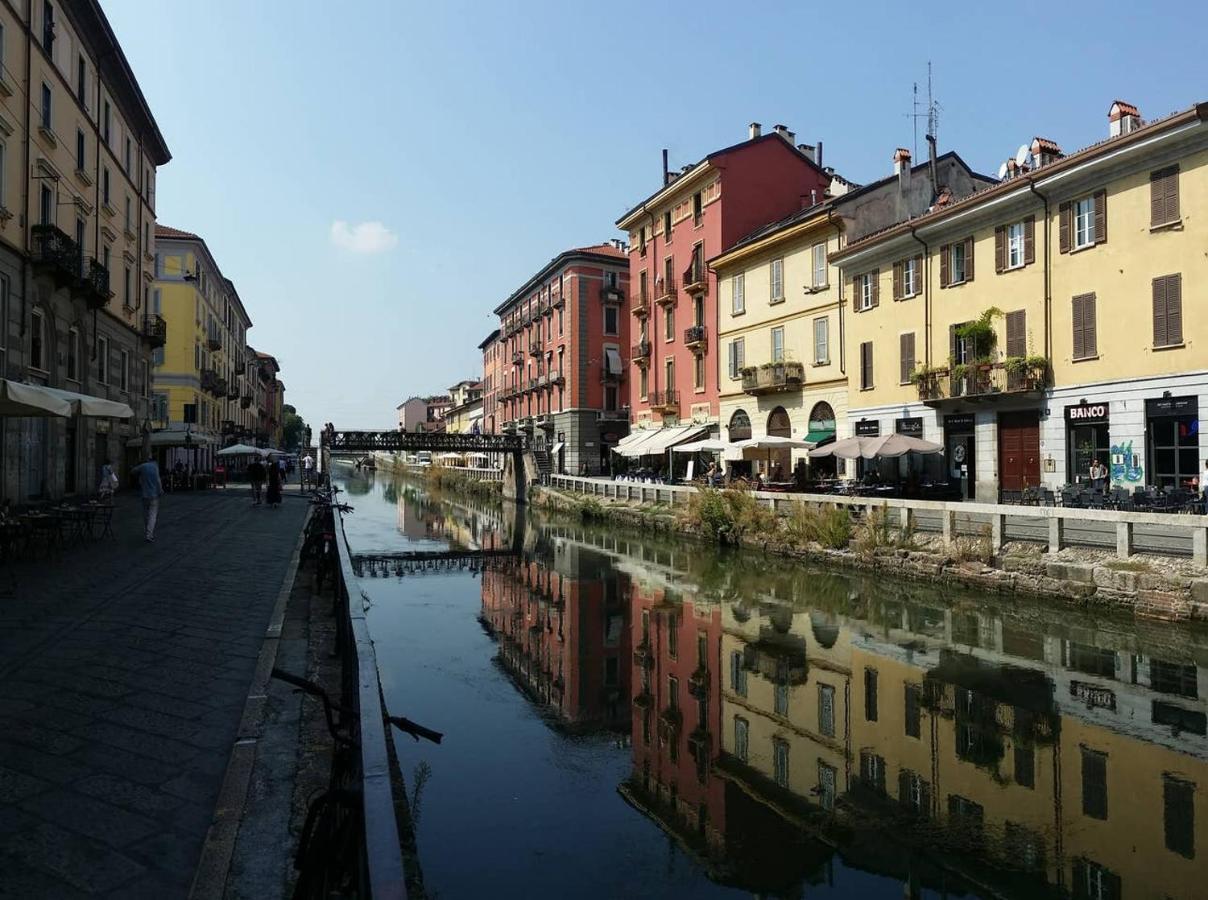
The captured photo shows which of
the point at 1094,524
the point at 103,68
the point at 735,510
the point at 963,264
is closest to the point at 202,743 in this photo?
the point at 1094,524

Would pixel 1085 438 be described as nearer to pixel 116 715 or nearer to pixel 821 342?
pixel 821 342

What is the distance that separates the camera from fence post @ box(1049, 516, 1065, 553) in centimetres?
1385

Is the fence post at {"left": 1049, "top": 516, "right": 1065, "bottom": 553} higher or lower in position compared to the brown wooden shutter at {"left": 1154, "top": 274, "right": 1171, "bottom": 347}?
lower

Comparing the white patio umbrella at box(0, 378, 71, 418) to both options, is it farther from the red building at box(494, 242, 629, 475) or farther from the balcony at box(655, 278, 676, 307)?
the red building at box(494, 242, 629, 475)

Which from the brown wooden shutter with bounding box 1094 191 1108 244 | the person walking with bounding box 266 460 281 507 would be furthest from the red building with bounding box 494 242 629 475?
the brown wooden shutter with bounding box 1094 191 1108 244

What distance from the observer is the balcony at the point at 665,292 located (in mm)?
39750

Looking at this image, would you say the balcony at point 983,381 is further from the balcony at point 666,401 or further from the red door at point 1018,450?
the balcony at point 666,401

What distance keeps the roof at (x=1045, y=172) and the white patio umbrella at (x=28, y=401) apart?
21.5 metres

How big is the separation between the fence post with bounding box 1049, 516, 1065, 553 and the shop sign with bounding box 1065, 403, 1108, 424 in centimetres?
713

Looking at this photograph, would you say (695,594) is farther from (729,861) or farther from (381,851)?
(381,851)

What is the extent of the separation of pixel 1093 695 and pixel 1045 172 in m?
15.9

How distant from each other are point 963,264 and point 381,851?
25117mm

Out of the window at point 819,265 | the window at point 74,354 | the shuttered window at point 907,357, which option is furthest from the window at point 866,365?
the window at point 74,354

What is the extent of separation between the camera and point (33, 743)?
15.8ft
